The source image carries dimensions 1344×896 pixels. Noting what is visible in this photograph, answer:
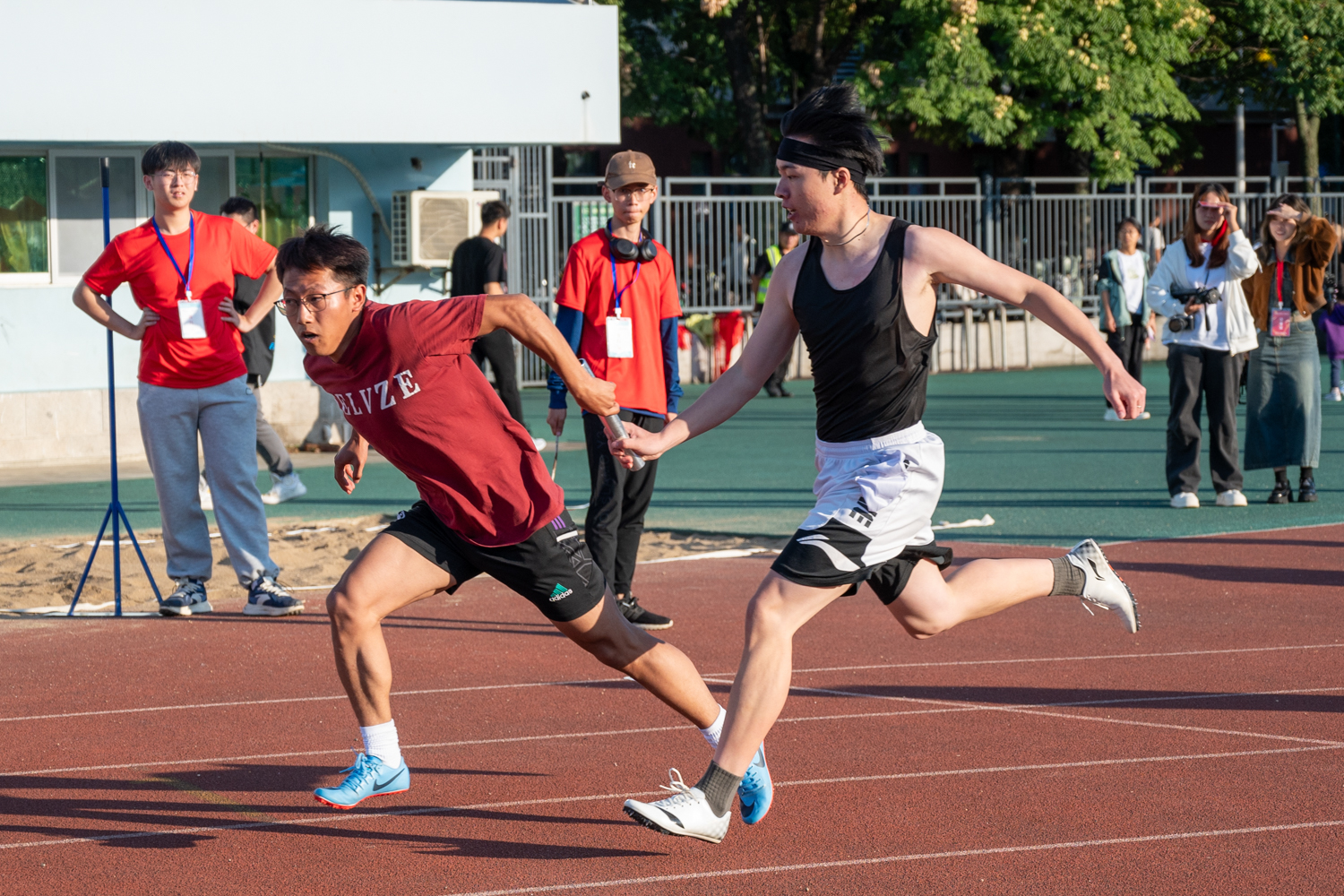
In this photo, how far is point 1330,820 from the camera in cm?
489

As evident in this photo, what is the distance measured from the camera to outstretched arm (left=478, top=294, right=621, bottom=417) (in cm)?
498

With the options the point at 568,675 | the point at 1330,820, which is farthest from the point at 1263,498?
the point at 1330,820

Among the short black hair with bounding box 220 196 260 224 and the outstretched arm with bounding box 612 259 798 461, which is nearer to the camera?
the outstretched arm with bounding box 612 259 798 461

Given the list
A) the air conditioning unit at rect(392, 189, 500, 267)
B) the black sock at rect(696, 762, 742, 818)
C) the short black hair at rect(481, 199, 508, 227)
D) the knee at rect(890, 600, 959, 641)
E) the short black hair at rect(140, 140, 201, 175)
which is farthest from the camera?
the air conditioning unit at rect(392, 189, 500, 267)

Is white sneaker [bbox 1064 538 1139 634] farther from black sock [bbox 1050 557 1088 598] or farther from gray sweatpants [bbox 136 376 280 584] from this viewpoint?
gray sweatpants [bbox 136 376 280 584]

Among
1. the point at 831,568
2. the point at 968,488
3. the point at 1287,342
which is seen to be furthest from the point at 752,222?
the point at 831,568

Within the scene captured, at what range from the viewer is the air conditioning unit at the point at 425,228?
17.7m

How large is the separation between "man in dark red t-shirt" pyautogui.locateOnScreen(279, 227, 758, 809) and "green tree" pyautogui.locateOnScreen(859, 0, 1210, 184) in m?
25.0

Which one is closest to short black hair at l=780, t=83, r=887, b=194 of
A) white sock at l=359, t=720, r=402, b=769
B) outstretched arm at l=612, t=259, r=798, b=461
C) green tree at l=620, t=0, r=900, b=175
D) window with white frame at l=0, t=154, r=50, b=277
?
outstretched arm at l=612, t=259, r=798, b=461

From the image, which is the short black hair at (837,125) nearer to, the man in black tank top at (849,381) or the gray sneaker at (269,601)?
the man in black tank top at (849,381)

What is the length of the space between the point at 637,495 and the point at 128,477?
8102mm

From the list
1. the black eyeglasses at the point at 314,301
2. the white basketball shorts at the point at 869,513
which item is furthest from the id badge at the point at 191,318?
the white basketball shorts at the point at 869,513

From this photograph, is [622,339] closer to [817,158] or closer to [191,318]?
[191,318]

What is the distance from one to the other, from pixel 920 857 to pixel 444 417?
5.92 feet
